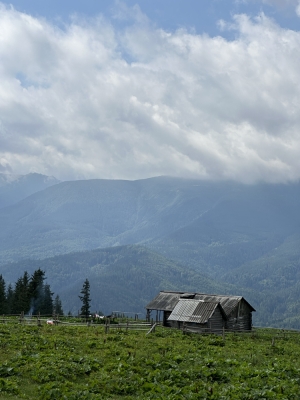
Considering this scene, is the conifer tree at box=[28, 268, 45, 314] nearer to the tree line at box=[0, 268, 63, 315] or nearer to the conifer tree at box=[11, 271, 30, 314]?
the tree line at box=[0, 268, 63, 315]

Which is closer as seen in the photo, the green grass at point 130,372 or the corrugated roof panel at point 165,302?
the green grass at point 130,372

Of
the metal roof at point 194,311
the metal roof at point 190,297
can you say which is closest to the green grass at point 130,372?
the metal roof at point 194,311

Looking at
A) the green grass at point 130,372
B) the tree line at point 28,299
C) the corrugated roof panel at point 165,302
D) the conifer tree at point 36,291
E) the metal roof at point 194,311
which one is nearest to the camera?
the green grass at point 130,372

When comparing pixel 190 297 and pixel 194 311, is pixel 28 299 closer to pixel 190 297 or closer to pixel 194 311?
pixel 190 297

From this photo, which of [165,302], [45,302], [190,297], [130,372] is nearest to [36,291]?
[45,302]

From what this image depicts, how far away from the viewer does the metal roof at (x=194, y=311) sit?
193ft

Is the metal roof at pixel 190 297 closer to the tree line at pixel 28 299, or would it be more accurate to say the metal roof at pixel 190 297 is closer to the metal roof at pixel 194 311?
the metal roof at pixel 194 311

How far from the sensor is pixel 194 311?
60.5 m

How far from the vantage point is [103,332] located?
4581 centimetres

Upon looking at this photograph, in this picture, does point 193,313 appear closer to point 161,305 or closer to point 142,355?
point 161,305

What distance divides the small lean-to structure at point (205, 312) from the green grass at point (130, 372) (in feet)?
71.1

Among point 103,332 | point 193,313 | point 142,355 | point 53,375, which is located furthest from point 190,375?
point 193,313

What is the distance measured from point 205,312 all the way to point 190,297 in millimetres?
13622

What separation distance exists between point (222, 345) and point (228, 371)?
625 inches
